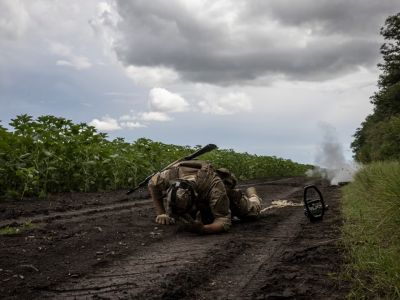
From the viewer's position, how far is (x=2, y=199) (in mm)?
10883

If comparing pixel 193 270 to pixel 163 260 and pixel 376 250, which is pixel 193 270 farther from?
pixel 376 250

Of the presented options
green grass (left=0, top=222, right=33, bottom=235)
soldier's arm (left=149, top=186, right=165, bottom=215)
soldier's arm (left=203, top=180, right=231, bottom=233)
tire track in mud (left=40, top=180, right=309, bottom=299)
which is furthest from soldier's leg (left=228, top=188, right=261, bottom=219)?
green grass (left=0, top=222, right=33, bottom=235)

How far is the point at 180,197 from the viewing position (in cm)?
639

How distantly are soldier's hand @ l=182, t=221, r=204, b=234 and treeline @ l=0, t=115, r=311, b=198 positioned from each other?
4.91 metres

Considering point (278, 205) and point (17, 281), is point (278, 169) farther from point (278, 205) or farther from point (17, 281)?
point (17, 281)

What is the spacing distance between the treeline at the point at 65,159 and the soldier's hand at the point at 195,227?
16.1 feet

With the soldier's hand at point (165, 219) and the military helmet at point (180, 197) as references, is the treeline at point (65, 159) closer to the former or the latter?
the soldier's hand at point (165, 219)

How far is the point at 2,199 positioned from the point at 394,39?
111 feet

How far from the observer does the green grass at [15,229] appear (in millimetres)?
6910

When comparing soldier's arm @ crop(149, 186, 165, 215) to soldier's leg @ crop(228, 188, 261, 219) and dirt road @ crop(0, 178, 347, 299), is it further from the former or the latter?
soldier's leg @ crop(228, 188, 261, 219)

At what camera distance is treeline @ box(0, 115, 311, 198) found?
1108 centimetres

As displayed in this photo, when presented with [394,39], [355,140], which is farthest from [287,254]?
[355,140]

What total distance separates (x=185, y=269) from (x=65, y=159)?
8755 millimetres

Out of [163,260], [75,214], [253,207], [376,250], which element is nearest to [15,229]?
[75,214]
